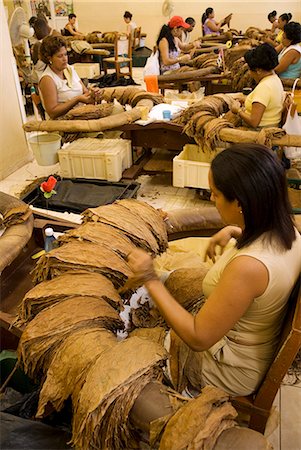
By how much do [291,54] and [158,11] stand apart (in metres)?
8.24

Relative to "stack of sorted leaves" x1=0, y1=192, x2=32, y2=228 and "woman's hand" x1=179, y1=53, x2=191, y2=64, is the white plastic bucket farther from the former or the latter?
"woman's hand" x1=179, y1=53, x2=191, y2=64

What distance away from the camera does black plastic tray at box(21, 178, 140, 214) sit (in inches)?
126

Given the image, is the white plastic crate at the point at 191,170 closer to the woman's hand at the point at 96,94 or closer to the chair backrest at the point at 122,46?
A: the woman's hand at the point at 96,94

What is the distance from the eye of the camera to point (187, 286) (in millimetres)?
1687

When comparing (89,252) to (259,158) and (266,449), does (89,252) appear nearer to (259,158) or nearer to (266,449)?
(259,158)

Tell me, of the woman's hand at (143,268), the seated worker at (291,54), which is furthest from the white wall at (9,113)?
the woman's hand at (143,268)

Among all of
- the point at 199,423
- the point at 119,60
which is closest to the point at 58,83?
the point at 199,423

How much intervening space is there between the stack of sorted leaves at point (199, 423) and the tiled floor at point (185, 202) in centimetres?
50

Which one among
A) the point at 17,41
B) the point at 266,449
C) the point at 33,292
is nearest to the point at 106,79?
the point at 17,41

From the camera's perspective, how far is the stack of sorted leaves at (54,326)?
1190 mm

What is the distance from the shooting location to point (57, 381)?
1.12 m

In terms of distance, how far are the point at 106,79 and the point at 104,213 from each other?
7051 mm

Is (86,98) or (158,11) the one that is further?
(158,11)

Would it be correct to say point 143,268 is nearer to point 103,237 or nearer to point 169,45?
point 103,237
